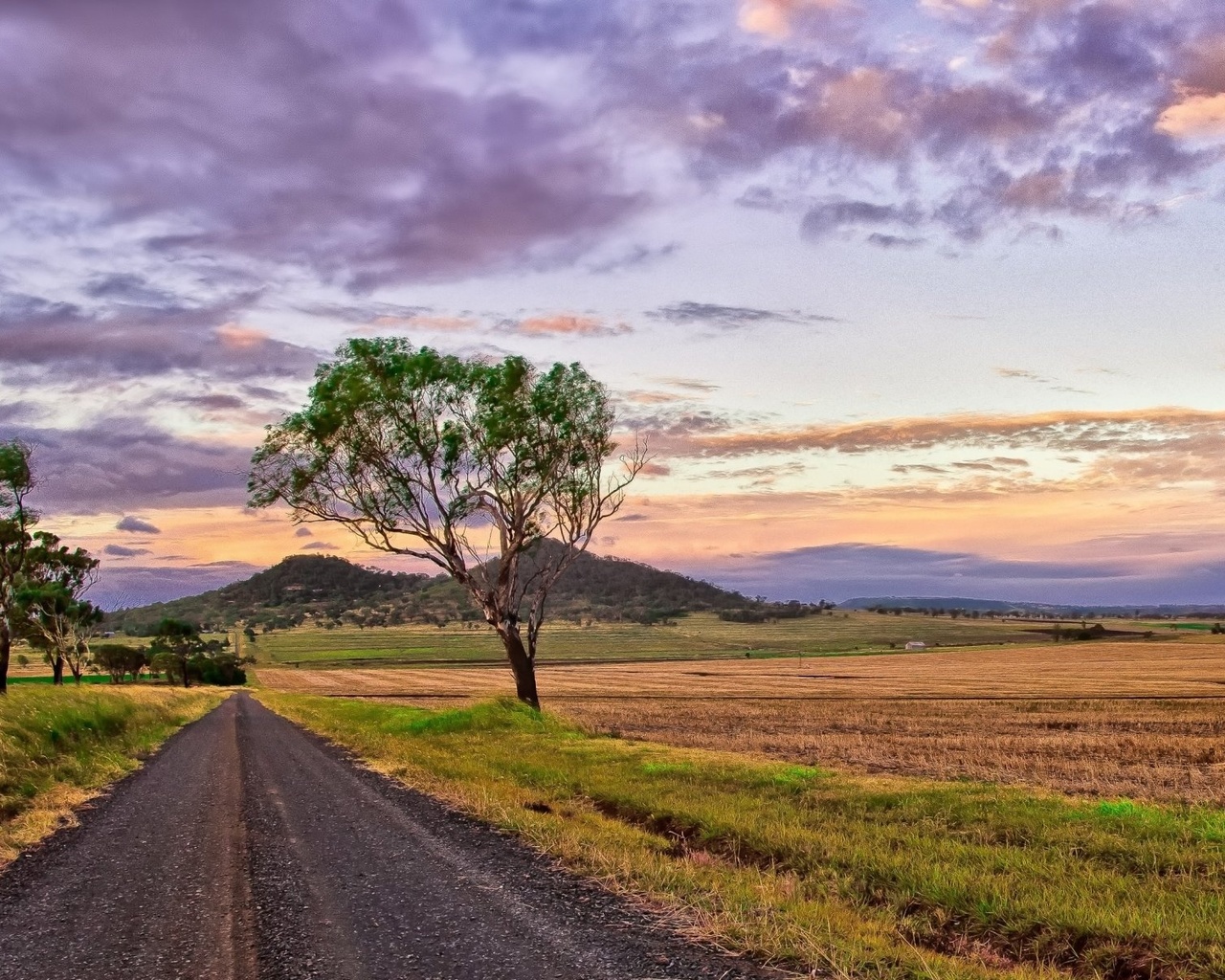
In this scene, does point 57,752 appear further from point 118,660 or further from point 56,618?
point 118,660

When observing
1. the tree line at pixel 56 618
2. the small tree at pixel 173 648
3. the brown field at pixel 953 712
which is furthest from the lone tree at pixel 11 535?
the small tree at pixel 173 648

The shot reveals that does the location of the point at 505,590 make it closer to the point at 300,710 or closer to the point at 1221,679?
the point at 300,710

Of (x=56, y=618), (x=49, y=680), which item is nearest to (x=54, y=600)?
(x=56, y=618)

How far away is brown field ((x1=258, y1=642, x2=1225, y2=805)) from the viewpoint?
2291 cm

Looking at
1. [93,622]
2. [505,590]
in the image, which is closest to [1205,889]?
[505,590]

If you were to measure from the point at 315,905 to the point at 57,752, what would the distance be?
18.6 metres

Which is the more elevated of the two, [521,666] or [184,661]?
[521,666]

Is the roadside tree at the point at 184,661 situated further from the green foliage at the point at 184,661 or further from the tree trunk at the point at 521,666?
the tree trunk at the point at 521,666

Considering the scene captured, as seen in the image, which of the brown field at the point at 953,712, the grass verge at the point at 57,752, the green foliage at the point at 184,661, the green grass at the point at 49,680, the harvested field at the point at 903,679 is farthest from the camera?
the green foliage at the point at 184,661

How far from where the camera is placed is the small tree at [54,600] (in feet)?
247

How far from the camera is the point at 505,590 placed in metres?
39.8

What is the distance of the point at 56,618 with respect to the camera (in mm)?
85875

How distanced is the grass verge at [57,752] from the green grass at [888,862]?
22.6 ft

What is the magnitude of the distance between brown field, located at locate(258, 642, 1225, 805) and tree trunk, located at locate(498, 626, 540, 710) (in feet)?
10.8
